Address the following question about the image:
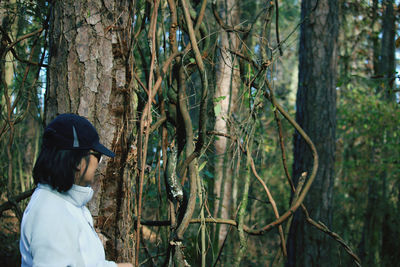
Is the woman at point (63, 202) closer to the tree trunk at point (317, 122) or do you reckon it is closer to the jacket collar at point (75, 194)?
the jacket collar at point (75, 194)

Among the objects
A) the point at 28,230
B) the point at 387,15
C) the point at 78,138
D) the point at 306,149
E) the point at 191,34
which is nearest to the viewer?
the point at 28,230

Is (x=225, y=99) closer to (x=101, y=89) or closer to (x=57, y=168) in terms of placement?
(x=101, y=89)

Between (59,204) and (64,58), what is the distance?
88 centimetres

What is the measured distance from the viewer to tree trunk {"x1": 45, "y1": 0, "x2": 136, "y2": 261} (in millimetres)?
1980

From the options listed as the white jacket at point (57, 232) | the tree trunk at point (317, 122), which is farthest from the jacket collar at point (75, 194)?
the tree trunk at point (317, 122)

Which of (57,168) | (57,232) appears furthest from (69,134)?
(57,232)

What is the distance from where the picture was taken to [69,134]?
5.04 ft

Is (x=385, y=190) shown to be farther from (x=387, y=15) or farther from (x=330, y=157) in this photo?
(x=330, y=157)

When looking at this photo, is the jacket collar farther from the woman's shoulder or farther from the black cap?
the black cap

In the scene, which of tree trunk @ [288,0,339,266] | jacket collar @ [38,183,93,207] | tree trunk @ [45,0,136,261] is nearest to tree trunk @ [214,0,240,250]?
tree trunk @ [45,0,136,261]

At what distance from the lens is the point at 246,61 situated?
2.77m

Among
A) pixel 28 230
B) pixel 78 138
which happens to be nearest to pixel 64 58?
pixel 78 138

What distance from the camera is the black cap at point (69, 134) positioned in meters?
1.53

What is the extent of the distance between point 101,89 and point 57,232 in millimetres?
872
